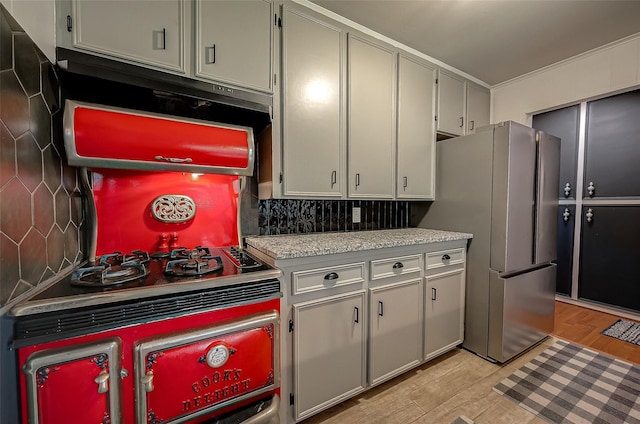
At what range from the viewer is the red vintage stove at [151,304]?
32.0 inches

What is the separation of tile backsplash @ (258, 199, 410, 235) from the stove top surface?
597mm

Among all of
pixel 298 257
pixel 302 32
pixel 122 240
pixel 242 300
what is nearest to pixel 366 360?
pixel 298 257

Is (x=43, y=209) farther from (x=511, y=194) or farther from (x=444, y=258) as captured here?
(x=511, y=194)

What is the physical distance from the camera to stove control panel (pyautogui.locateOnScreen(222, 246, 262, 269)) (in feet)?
4.10

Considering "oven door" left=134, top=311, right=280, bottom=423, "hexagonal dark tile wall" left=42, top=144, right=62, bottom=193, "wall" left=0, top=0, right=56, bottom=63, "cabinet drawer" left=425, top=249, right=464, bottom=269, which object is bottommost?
"oven door" left=134, top=311, right=280, bottom=423

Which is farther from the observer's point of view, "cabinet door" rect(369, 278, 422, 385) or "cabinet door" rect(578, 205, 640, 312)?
"cabinet door" rect(578, 205, 640, 312)

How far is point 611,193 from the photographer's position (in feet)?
8.86

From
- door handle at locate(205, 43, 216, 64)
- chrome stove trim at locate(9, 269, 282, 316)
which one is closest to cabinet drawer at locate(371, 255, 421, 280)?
chrome stove trim at locate(9, 269, 282, 316)

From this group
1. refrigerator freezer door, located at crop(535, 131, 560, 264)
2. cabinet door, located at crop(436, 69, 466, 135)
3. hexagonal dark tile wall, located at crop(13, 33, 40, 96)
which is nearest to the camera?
hexagonal dark tile wall, located at crop(13, 33, 40, 96)

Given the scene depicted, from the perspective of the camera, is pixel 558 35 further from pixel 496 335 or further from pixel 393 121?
pixel 496 335

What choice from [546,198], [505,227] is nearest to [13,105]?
[505,227]

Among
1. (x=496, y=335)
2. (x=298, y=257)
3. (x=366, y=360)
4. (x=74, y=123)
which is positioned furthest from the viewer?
(x=496, y=335)

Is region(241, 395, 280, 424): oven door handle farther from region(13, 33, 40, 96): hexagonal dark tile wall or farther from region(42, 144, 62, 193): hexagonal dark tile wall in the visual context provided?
region(13, 33, 40, 96): hexagonal dark tile wall

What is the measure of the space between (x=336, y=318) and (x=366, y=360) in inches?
15.5
